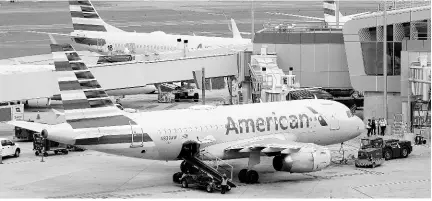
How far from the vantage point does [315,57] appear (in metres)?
80.3

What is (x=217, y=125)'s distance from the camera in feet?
187

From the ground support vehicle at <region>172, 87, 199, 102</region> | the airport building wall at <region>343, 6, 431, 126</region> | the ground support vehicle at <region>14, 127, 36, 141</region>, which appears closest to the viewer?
the airport building wall at <region>343, 6, 431, 126</region>

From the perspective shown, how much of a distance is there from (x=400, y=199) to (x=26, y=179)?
64.9ft

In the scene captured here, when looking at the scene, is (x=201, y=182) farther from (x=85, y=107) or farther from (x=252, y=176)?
(x=85, y=107)

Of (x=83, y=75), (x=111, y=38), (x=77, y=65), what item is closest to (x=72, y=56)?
(x=77, y=65)

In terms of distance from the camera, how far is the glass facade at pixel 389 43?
239ft

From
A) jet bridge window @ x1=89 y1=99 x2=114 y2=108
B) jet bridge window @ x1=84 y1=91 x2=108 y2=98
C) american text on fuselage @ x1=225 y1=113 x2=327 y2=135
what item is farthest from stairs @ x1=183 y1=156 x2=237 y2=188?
jet bridge window @ x1=84 y1=91 x2=108 y2=98

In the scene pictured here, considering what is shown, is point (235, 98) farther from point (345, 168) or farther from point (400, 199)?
point (400, 199)

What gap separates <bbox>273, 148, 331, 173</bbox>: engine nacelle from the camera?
54812 mm

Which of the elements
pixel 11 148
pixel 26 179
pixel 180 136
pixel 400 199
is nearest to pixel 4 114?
pixel 11 148

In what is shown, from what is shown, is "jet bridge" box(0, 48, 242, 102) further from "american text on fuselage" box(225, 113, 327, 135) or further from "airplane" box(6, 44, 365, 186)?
"american text on fuselage" box(225, 113, 327, 135)

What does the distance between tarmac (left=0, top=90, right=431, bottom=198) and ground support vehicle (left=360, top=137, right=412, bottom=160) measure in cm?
52

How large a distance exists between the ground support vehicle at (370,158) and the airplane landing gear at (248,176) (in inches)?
294

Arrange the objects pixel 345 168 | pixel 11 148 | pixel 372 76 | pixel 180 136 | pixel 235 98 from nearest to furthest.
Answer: pixel 180 136
pixel 345 168
pixel 11 148
pixel 372 76
pixel 235 98
